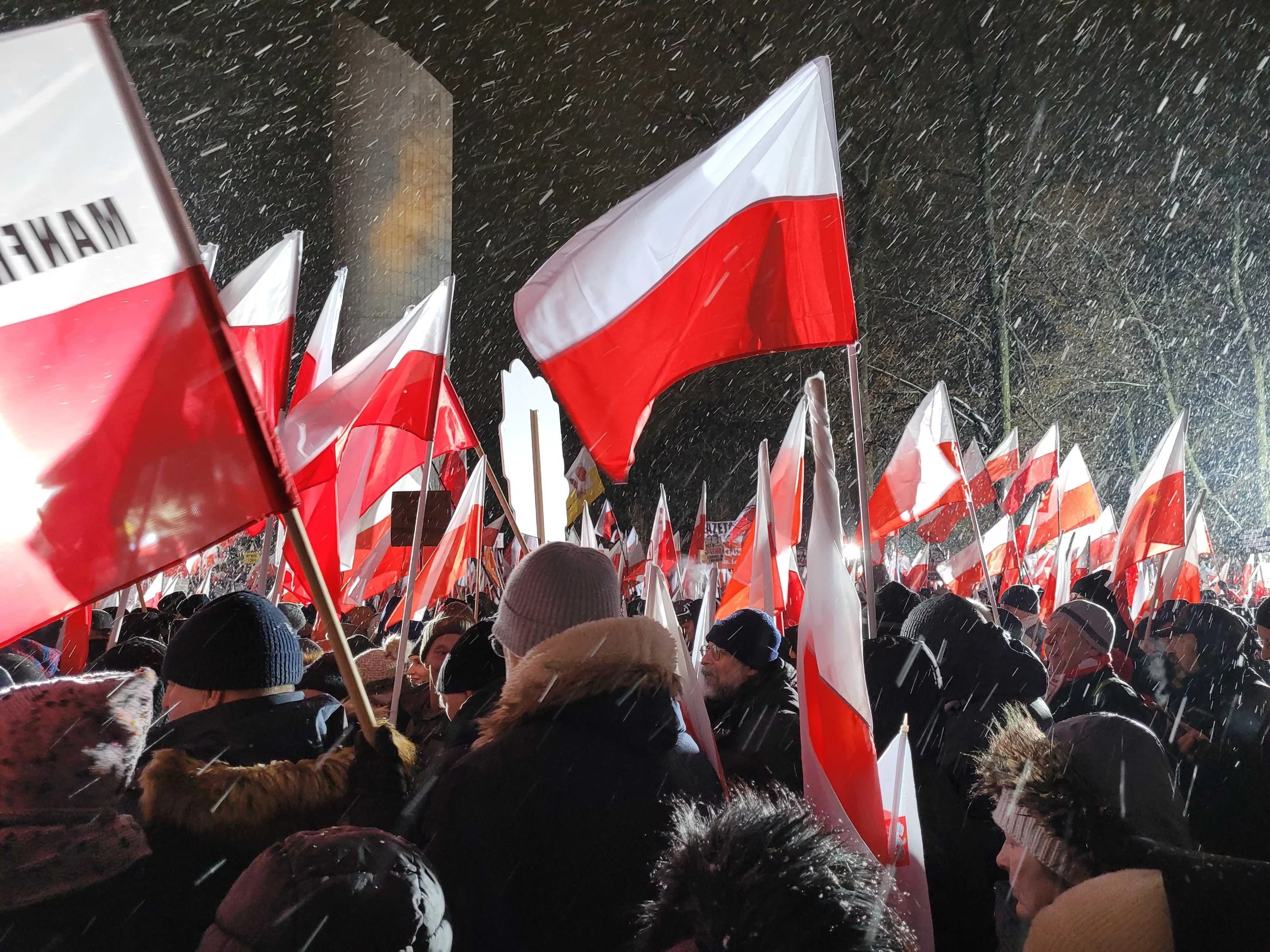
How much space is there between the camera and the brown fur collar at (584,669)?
1631 mm

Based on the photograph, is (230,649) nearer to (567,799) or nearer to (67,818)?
(67,818)

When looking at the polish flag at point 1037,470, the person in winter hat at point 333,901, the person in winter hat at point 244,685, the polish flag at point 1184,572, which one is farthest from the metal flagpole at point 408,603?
the polish flag at point 1037,470

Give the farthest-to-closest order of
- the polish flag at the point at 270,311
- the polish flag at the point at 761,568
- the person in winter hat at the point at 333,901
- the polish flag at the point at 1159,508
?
the polish flag at the point at 1159,508
the polish flag at the point at 270,311
the polish flag at the point at 761,568
the person in winter hat at the point at 333,901

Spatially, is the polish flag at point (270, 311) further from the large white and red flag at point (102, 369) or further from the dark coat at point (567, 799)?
the dark coat at point (567, 799)

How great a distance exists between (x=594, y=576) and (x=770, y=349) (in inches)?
45.7

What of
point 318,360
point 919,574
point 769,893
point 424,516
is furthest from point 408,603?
point 919,574

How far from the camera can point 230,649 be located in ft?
6.62

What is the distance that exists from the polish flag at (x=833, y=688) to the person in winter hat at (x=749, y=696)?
0.62 metres

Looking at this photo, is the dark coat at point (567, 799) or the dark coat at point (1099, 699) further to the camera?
the dark coat at point (1099, 699)

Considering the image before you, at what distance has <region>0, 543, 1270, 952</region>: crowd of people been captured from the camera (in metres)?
0.99

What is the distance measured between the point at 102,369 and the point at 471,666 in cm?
157

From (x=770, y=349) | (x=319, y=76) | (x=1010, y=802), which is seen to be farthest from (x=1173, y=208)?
(x=1010, y=802)

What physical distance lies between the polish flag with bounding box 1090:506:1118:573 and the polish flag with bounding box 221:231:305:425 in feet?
30.8

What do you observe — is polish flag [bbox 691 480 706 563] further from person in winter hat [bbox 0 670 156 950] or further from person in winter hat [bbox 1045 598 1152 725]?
person in winter hat [bbox 0 670 156 950]
